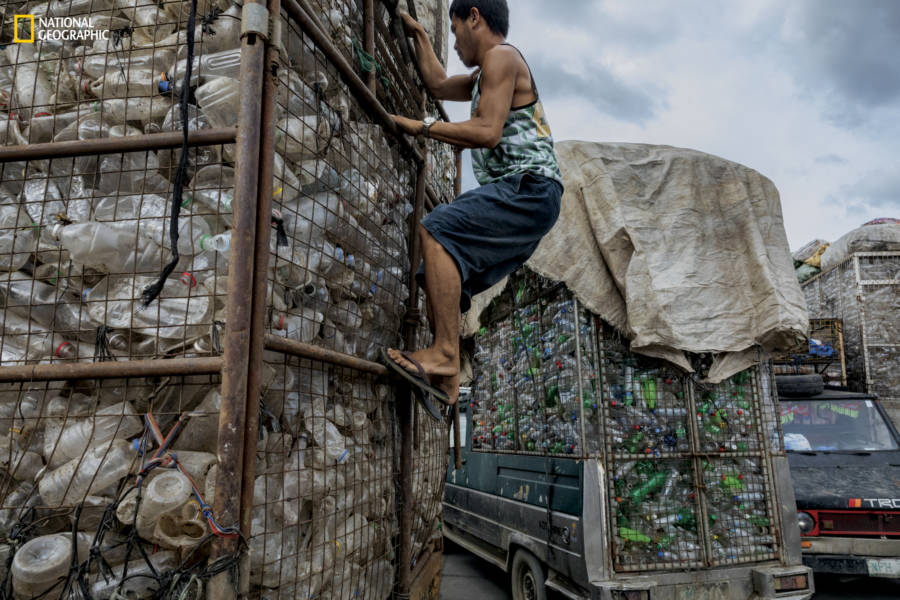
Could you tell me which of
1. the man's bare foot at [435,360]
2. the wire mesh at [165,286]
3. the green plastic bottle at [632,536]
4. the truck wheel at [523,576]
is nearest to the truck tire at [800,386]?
the green plastic bottle at [632,536]

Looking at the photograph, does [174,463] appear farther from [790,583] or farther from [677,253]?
[790,583]

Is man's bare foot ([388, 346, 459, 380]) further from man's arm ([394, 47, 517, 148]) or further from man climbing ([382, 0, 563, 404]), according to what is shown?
man's arm ([394, 47, 517, 148])

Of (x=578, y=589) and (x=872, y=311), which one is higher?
(x=872, y=311)

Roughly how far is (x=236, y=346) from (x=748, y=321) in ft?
13.1

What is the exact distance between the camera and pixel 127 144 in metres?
1.68

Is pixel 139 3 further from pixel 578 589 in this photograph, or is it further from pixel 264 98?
pixel 578 589

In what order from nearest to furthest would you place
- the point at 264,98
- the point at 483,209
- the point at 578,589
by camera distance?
the point at 264,98 → the point at 483,209 → the point at 578,589

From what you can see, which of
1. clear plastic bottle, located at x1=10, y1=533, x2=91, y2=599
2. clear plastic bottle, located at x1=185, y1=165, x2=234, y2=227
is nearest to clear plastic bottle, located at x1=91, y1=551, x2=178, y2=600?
clear plastic bottle, located at x1=10, y1=533, x2=91, y2=599

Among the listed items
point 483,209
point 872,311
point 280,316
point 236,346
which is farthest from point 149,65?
point 872,311

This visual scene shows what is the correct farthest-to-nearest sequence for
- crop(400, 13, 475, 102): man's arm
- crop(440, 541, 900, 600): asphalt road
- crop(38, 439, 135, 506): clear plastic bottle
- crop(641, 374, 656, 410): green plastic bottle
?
crop(440, 541, 900, 600): asphalt road
crop(641, 374, 656, 410): green plastic bottle
crop(400, 13, 475, 102): man's arm
crop(38, 439, 135, 506): clear plastic bottle

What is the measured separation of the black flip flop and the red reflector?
3285 millimetres

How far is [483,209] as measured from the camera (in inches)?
92.5

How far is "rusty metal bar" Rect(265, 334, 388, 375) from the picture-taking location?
162 cm

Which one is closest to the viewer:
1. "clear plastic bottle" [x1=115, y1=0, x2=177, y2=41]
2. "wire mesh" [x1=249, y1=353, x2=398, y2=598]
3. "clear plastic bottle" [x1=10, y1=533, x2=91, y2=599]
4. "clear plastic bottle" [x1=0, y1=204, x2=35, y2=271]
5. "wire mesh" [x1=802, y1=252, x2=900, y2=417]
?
"clear plastic bottle" [x1=10, y1=533, x2=91, y2=599]
